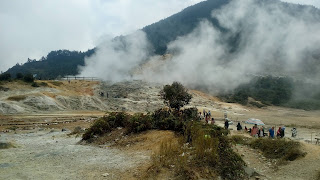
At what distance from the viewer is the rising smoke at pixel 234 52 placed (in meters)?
83.4

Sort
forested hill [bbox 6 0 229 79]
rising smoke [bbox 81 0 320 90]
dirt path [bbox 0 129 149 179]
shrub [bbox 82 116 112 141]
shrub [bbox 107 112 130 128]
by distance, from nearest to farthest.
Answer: dirt path [bbox 0 129 149 179] → shrub [bbox 82 116 112 141] → shrub [bbox 107 112 130 128] → rising smoke [bbox 81 0 320 90] → forested hill [bbox 6 0 229 79]

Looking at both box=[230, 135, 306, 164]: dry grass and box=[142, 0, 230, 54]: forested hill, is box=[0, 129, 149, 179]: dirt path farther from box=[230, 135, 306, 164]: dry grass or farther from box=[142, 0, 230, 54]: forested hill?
box=[142, 0, 230, 54]: forested hill

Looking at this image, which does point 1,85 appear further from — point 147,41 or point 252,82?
point 147,41

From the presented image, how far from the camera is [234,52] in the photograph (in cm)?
A: 10356

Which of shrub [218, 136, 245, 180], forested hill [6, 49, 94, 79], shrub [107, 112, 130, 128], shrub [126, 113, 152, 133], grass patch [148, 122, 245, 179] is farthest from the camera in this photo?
forested hill [6, 49, 94, 79]

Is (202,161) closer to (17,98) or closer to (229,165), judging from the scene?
(229,165)

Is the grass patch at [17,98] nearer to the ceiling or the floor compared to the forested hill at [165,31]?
nearer to the floor

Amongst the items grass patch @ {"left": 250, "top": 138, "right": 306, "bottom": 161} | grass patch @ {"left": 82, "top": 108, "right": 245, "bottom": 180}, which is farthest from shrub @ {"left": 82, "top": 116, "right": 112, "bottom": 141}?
grass patch @ {"left": 250, "top": 138, "right": 306, "bottom": 161}

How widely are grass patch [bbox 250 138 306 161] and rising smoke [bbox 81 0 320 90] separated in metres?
60.3

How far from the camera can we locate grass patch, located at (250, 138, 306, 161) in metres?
10.8

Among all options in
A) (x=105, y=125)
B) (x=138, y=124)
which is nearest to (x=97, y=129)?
(x=105, y=125)

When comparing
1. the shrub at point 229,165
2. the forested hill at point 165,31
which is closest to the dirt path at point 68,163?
the shrub at point 229,165

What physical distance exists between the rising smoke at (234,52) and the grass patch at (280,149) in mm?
60255

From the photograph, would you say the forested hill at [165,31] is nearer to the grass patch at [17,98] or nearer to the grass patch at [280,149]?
the grass patch at [17,98]
